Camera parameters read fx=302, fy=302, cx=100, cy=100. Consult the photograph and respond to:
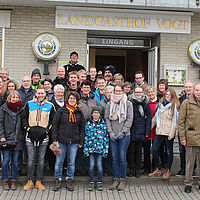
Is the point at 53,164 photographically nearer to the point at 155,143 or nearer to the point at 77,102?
the point at 77,102

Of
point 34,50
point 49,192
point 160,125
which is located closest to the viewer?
point 49,192

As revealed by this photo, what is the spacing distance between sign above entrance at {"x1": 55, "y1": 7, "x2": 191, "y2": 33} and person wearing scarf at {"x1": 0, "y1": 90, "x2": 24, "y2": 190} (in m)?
4.16

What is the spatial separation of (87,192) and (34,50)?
4.96 meters

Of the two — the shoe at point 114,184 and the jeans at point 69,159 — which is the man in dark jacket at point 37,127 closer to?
the jeans at point 69,159

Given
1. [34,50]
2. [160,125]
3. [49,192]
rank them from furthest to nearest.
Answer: [34,50] < [160,125] < [49,192]

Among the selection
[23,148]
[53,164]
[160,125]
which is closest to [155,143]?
[160,125]

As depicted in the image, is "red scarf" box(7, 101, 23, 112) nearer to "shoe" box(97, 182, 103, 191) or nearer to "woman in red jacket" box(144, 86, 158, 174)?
"shoe" box(97, 182, 103, 191)

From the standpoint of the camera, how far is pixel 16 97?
5.45m

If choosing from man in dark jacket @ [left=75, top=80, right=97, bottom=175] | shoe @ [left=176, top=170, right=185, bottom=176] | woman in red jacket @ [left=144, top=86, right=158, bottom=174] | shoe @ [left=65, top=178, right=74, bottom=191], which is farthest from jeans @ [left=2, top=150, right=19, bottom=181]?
shoe @ [left=176, top=170, right=185, bottom=176]

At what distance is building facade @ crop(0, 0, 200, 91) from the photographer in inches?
346

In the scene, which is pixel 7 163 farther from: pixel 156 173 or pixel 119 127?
pixel 156 173

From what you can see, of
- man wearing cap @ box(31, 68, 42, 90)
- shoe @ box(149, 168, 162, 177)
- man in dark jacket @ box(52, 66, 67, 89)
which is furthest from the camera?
man in dark jacket @ box(52, 66, 67, 89)

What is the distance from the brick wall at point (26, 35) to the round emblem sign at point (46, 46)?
0.45ft

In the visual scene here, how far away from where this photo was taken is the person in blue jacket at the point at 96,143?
5.46m
